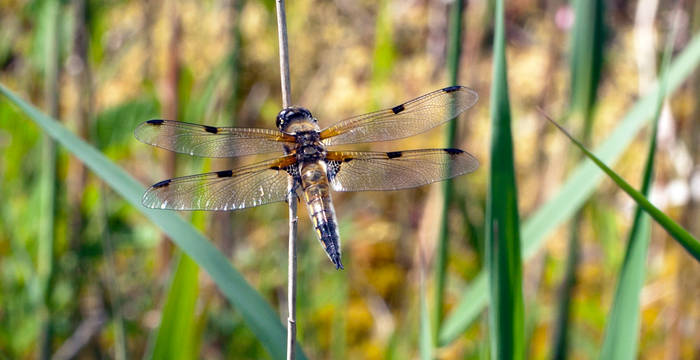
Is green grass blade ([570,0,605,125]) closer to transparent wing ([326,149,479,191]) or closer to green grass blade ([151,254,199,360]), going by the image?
transparent wing ([326,149,479,191])

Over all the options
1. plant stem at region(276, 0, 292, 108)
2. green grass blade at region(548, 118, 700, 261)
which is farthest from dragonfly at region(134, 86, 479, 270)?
green grass blade at region(548, 118, 700, 261)

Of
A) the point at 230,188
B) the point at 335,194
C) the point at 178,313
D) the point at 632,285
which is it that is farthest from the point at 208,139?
the point at 335,194

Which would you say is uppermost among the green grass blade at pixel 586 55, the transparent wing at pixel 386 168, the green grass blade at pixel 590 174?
the green grass blade at pixel 586 55

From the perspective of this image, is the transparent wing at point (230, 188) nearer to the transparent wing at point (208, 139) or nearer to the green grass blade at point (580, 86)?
the transparent wing at point (208, 139)

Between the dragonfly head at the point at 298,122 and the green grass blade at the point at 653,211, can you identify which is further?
the dragonfly head at the point at 298,122

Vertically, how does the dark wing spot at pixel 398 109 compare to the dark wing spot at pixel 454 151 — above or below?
above

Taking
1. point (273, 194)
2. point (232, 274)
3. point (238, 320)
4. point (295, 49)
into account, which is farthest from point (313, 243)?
point (295, 49)

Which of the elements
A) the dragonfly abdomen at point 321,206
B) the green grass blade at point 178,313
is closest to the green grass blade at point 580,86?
the dragonfly abdomen at point 321,206
